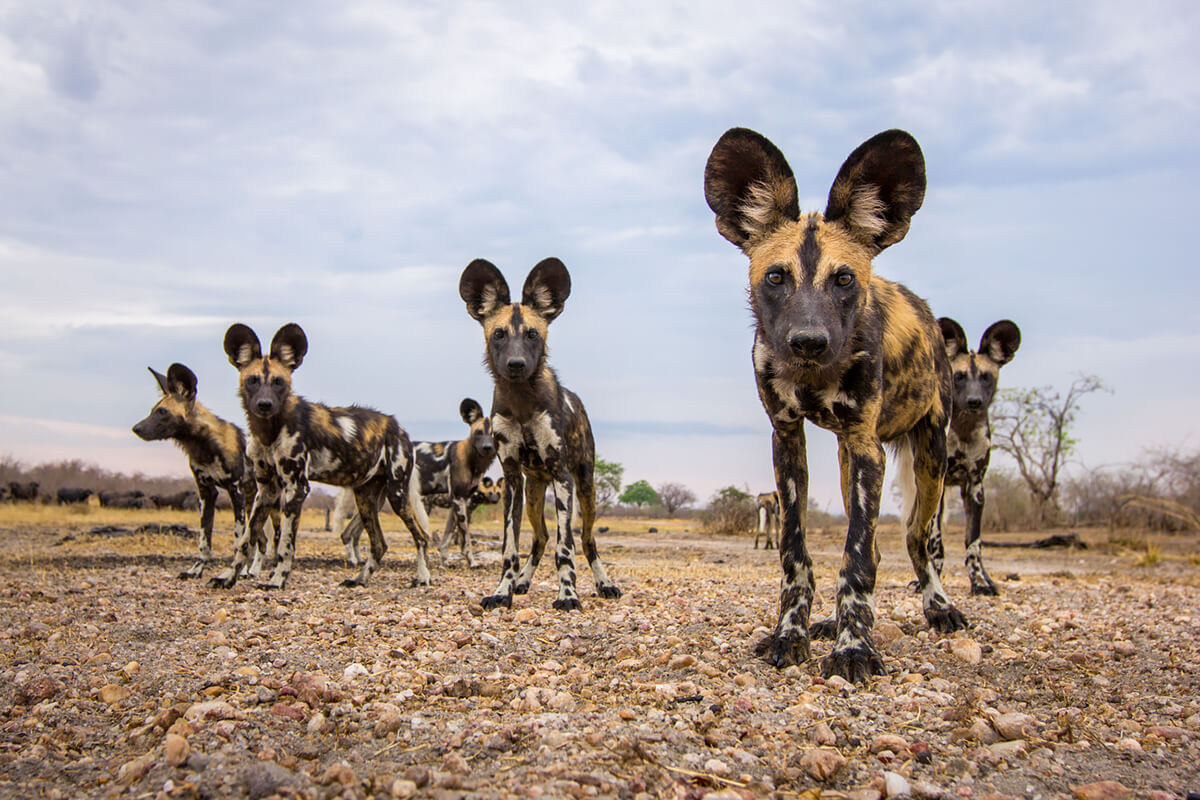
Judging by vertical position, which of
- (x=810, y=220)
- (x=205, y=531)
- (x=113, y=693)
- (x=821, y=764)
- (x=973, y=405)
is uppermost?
(x=810, y=220)

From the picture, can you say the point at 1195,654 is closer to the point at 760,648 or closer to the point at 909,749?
the point at 760,648

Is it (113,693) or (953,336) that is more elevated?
(953,336)

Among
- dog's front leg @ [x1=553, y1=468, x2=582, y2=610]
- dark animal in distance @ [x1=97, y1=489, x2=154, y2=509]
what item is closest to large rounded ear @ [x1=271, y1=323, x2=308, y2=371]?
dog's front leg @ [x1=553, y1=468, x2=582, y2=610]

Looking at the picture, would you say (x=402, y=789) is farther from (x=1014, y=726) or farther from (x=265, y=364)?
(x=265, y=364)

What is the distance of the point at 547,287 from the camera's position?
7.86 metres

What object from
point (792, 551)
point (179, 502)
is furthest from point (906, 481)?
point (179, 502)

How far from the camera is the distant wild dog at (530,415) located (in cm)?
741

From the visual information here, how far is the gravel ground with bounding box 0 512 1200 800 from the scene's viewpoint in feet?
9.33

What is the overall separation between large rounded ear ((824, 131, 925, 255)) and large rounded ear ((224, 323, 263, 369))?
23.9 feet

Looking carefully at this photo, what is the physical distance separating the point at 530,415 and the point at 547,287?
124cm

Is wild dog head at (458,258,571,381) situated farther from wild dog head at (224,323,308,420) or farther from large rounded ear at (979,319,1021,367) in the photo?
large rounded ear at (979,319,1021,367)

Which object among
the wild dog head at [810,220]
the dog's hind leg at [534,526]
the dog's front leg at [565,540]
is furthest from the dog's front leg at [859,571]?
the dog's hind leg at [534,526]

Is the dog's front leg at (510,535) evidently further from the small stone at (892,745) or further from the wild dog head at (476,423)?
the wild dog head at (476,423)

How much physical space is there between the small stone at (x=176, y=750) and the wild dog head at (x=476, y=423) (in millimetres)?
11475
